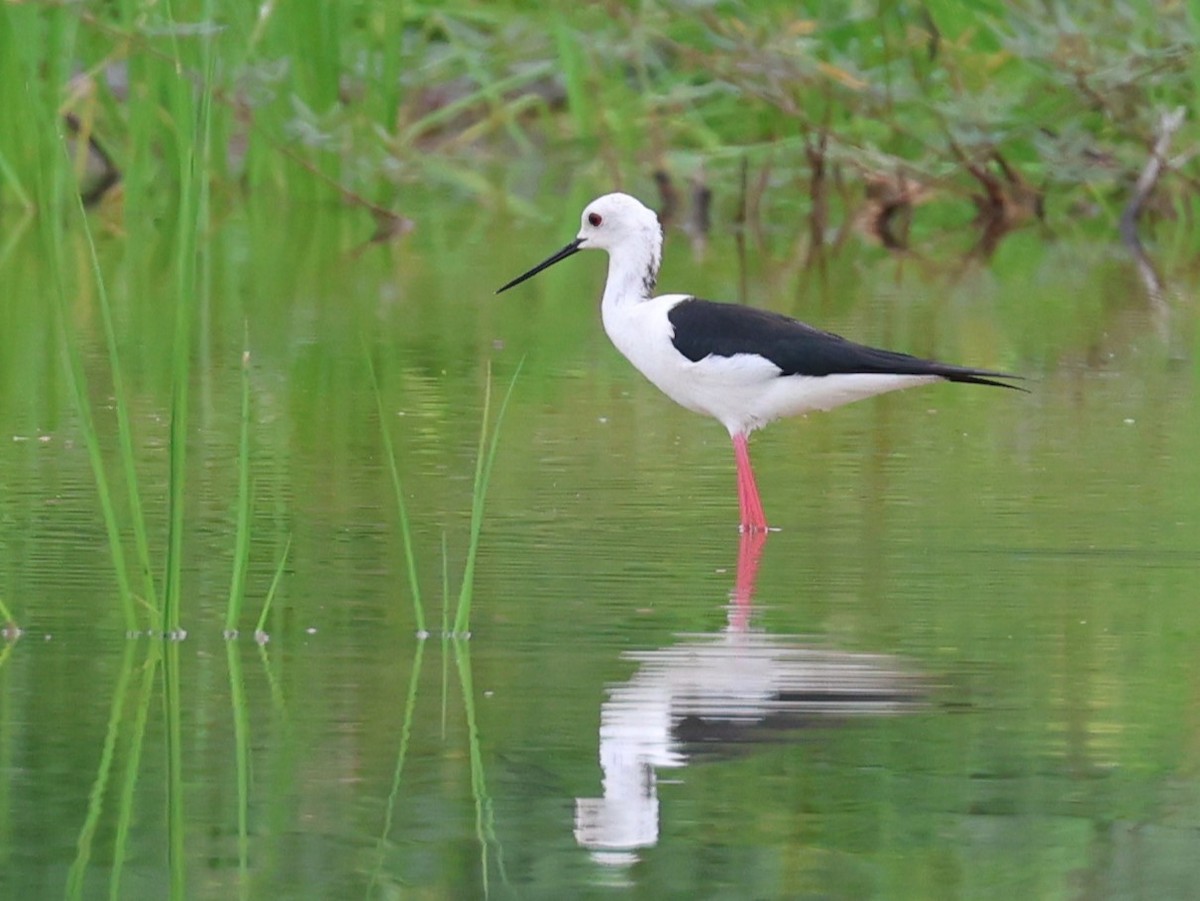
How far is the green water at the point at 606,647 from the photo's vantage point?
3.41 meters

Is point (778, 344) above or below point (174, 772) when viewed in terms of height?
above

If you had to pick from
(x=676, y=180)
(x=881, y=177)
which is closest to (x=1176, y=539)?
(x=881, y=177)

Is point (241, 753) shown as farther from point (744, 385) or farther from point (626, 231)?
point (626, 231)

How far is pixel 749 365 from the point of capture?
6.74m

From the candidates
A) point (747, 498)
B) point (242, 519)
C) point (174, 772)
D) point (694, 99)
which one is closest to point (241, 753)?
point (174, 772)

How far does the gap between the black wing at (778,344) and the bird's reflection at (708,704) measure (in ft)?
5.75

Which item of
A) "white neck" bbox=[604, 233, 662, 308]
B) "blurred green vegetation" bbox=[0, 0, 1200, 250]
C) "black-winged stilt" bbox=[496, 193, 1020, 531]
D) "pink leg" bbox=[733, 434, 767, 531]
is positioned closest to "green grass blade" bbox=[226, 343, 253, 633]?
"pink leg" bbox=[733, 434, 767, 531]

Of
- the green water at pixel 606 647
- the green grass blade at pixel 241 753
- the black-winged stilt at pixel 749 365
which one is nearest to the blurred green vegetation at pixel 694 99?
the green water at pixel 606 647

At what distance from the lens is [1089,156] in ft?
48.0

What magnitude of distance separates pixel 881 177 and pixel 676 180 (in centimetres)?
147

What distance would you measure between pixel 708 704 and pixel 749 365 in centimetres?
264

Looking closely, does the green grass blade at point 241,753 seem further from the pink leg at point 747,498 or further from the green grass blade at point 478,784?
the pink leg at point 747,498

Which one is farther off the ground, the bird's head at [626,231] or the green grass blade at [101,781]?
the bird's head at [626,231]

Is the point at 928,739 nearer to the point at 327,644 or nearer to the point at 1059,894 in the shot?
the point at 1059,894
